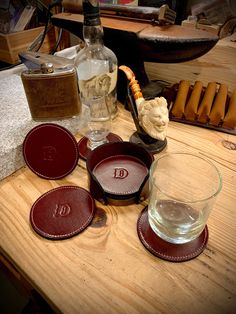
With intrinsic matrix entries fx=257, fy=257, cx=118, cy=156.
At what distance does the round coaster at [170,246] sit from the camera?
341mm

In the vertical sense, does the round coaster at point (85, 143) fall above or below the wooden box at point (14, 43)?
below

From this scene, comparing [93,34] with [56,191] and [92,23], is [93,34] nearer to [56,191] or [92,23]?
[92,23]

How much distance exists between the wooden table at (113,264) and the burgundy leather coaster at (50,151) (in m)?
0.02

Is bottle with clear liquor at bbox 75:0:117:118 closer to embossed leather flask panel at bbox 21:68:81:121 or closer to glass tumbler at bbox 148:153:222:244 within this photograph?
embossed leather flask panel at bbox 21:68:81:121

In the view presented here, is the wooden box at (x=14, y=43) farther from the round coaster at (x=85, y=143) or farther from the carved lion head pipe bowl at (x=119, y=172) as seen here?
the carved lion head pipe bowl at (x=119, y=172)

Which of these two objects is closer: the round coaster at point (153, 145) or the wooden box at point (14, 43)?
the round coaster at point (153, 145)

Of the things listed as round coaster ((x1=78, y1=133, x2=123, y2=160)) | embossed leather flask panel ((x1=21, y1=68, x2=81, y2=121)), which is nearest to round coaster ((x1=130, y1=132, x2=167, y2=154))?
round coaster ((x1=78, y1=133, x2=123, y2=160))

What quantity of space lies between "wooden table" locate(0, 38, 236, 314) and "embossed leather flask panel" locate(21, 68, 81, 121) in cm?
14

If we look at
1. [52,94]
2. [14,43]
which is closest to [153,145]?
[52,94]

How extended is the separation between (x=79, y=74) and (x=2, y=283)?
2.36ft

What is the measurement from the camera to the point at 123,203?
0.41 meters

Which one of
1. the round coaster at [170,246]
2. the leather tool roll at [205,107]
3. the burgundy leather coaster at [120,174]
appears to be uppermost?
the leather tool roll at [205,107]

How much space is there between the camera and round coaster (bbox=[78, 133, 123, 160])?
51cm

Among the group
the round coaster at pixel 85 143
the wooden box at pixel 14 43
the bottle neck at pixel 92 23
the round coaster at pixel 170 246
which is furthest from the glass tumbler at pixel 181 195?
the wooden box at pixel 14 43
